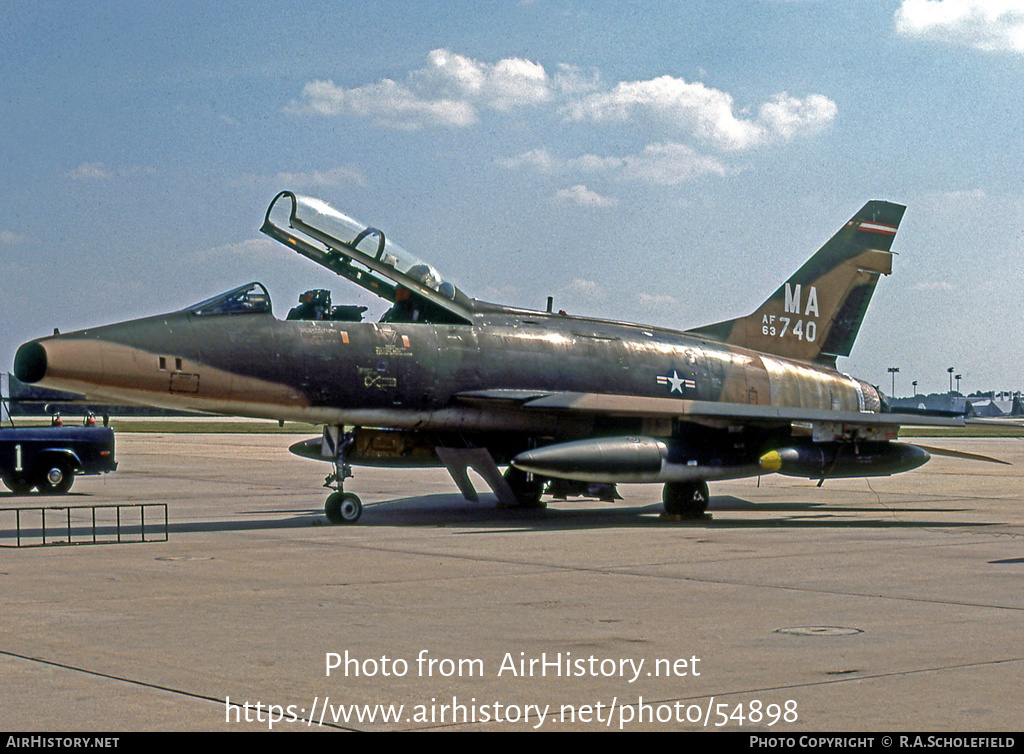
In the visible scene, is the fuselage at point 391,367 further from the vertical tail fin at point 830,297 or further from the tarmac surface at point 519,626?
the tarmac surface at point 519,626

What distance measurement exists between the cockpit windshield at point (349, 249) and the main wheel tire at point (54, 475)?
27.5 feet

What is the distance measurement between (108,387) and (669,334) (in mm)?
10252

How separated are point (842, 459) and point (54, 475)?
48.3ft

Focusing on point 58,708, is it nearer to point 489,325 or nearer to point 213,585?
point 213,585

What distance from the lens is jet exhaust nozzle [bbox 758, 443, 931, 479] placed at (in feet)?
62.8

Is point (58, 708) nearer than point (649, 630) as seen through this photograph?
Yes

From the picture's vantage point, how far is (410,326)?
58.6ft

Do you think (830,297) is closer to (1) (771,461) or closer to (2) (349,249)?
(1) (771,461)

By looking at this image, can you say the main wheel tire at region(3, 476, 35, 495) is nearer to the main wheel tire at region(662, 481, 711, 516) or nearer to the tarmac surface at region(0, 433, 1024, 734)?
the tarmac surface at region(0, 433, 1024, 734)

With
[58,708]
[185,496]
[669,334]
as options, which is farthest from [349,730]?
[185,496]

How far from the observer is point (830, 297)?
23953 mm

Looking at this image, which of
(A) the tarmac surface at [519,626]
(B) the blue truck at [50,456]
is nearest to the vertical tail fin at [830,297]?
(A) the tarmac surface at [519,626]

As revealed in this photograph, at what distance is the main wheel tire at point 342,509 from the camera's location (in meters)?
17.2

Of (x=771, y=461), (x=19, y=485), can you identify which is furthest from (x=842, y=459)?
(x=19, y=485)
